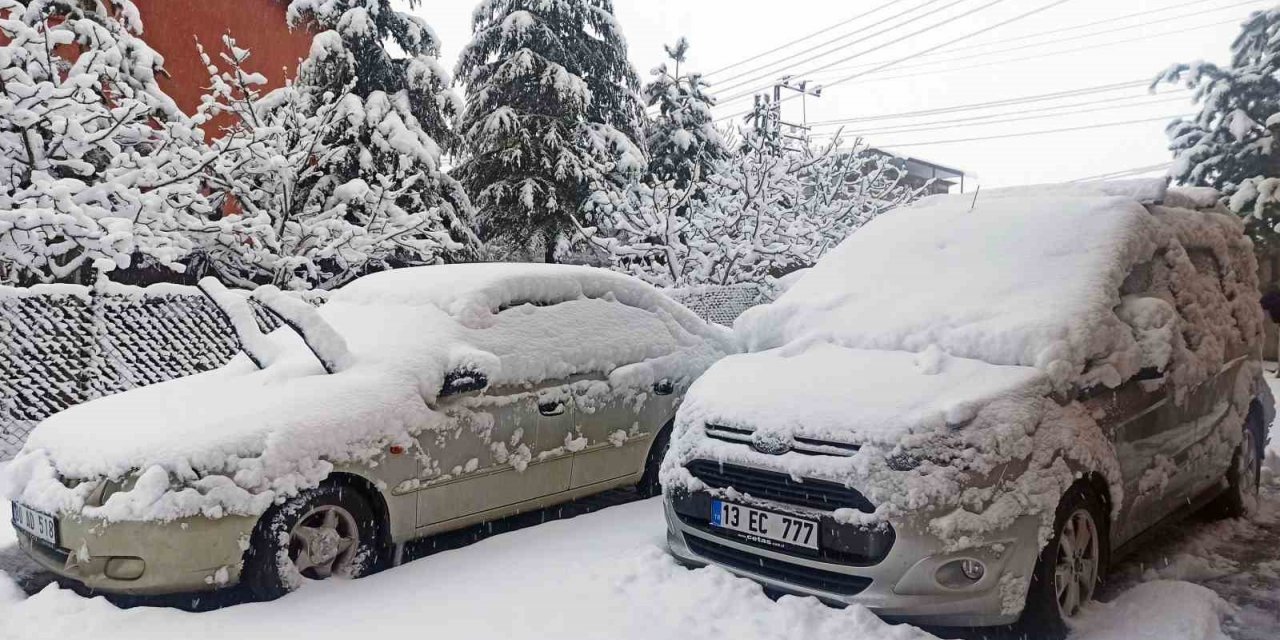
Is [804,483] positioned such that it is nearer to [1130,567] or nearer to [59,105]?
[1130,567]

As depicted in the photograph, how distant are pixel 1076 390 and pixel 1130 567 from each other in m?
1.42

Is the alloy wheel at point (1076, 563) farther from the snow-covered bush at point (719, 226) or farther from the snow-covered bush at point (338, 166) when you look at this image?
the snow-covered bush at point (719, 226)

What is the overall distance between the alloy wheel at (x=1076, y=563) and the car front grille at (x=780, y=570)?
81cm

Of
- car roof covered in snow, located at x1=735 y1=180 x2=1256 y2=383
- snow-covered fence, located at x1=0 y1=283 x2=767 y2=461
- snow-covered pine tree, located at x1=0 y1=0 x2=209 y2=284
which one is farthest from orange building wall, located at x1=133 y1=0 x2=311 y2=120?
car roof covered in snow, located at x1=735 y1=180 x2=1256 y2=383

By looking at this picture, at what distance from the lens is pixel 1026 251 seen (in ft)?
14.4

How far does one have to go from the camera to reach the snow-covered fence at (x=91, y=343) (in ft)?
21.8

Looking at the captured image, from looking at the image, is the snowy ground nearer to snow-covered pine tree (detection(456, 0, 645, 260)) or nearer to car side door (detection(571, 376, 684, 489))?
car side door (detection(571, 376, 684, 489))

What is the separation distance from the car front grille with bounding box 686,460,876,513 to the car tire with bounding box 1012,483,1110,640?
2.46ft

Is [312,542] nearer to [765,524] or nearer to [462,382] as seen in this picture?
[462,382]

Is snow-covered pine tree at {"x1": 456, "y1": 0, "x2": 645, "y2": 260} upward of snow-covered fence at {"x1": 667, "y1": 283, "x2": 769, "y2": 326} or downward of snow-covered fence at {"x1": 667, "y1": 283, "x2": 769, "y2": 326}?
upward

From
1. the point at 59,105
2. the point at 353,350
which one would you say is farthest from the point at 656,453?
the point at 59,105

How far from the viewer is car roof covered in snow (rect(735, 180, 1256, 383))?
150 inches

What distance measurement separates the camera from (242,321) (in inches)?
183

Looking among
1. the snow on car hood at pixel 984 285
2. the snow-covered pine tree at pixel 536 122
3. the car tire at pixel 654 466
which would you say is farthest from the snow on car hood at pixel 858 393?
the snow-covered pine tree at pixel 536 122
